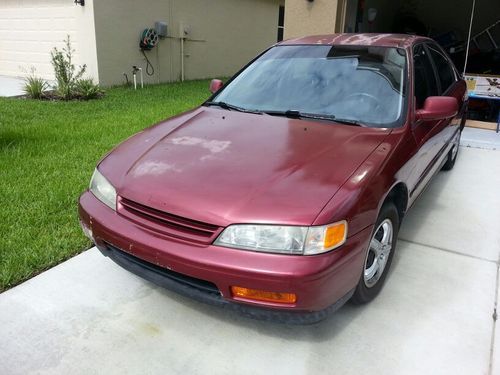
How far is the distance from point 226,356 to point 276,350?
0.27 metres

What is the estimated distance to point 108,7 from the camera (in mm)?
10391

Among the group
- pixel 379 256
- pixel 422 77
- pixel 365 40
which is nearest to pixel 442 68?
pixel 422 77

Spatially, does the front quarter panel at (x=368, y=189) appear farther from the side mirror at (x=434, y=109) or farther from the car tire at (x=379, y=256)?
the side mirror at (x=434, y=109)

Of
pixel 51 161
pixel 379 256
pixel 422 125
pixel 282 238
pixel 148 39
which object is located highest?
pixel 422 125

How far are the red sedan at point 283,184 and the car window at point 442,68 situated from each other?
0.72 m

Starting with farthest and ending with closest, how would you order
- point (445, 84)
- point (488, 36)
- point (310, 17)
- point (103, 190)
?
point (488, 36)
point (310, 17)
point (445, 84)
point (103, 190)

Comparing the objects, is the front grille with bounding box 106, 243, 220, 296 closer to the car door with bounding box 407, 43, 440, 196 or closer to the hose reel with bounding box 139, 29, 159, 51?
the car door with bounding box 407, 43, 440, 196

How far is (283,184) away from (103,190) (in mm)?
1102

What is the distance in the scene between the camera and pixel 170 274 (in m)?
2.29

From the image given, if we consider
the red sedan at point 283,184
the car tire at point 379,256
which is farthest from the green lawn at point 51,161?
the car tire at point 379,256

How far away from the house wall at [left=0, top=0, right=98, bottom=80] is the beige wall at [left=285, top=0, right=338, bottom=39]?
5107 mm

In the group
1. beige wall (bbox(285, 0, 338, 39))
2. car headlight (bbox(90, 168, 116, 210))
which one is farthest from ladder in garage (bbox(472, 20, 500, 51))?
car headlight (bbox(90, 168, 116, 210))

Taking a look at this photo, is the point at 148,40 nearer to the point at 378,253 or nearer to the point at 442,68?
the point at 442,68

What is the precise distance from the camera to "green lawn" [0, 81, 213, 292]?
3.21 metres
